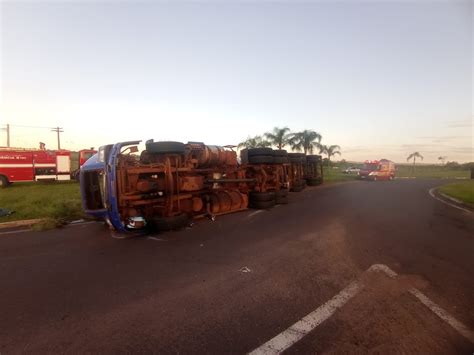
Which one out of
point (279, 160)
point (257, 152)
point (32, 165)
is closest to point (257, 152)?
point (257, 152)

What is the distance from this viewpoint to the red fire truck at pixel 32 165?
20.8 m

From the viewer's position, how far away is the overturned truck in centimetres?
Result: 672

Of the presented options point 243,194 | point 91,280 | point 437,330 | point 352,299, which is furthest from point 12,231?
point 437,330

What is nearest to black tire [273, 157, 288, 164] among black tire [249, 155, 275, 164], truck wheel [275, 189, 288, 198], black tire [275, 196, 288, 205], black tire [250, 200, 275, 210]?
black tire [249, 155, 275, 164]

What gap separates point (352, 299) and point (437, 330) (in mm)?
879

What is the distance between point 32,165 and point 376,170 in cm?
3213

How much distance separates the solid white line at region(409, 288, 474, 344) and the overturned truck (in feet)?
17.2

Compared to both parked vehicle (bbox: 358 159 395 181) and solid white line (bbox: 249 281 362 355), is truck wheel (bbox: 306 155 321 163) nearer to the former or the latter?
parked vehicle (bbox: 358 159 395 181)

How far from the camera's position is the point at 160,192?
7395 mm

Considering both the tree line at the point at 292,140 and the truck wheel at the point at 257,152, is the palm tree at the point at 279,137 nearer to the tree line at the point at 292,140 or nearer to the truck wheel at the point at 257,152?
the tree line at the point at 292,140

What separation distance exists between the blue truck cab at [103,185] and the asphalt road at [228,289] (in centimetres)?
54

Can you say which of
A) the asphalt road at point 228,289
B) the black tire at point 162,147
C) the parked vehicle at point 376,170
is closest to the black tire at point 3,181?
the asphalt road at point 228,289

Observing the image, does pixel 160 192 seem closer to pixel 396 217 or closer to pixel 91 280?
pixel 91 280

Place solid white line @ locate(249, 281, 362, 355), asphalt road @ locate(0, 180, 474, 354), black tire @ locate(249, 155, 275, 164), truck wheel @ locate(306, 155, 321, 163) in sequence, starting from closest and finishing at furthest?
solid white line @ locate(249, 281, 362, 355)
asphalt road @ locate(0, 180, 474, 354)
black tire @ locate(249, 155, 275, 164)
truck wheel @ locate(306, 155, 321, 163)
